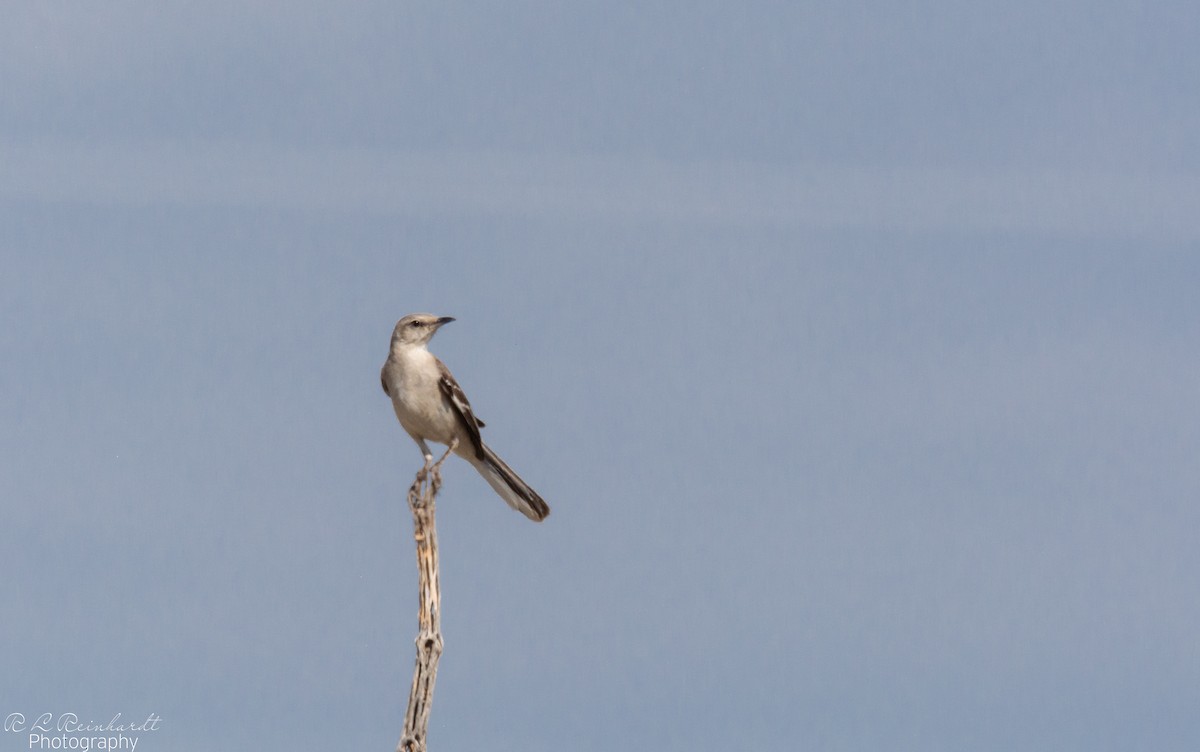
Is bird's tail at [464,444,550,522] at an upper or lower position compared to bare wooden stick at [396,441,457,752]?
upper

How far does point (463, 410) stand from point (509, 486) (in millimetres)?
970

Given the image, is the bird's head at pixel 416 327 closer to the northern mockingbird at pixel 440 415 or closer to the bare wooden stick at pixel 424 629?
the northern mockingbird at pixel 440 415

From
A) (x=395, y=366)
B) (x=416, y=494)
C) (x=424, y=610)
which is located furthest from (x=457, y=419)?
(x=424, y=610)

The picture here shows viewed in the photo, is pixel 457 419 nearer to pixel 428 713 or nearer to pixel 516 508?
pixel 516 508

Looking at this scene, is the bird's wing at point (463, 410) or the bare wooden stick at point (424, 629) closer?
the bare wooden stick at point (424, 629)

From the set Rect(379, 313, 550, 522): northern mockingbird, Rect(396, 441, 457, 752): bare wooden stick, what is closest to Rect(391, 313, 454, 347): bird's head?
Rect(379, 313, 550, 522): northern mockingbird

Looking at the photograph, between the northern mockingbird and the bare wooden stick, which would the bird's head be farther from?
the bare wooden stick

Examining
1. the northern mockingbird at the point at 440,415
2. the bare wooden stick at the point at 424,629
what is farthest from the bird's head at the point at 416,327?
the bare wooden stick at the point at 424,629

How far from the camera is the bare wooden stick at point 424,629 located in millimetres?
14570

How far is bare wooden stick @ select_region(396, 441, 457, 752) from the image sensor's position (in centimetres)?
1457

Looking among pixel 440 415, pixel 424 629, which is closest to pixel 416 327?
pixel 440 415

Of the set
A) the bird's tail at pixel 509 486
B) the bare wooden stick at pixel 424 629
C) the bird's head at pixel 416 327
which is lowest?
the bare wooden stick at pixel 424 629

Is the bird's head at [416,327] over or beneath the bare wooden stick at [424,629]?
over

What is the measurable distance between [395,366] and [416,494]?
9.47 ft
